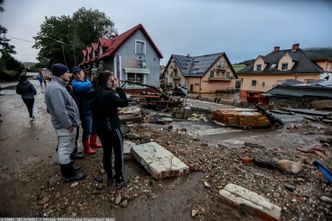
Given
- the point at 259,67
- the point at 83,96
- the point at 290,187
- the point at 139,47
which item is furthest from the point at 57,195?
the point at 259,67

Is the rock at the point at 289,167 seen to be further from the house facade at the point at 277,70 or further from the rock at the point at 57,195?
the house facade at the point at 277,70

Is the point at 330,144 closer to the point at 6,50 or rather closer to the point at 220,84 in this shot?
the point at 220,84

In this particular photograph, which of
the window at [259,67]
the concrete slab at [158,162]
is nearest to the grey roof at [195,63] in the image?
the window at [259,67]

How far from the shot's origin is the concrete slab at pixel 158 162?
8.31 ft

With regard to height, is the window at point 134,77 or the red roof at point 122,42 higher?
the red roof at point 122,42

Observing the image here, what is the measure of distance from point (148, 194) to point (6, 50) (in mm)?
41615

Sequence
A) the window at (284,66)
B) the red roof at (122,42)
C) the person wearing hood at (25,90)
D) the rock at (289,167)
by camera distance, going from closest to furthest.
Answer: the rock at (289,167), the person wearing hood at (25,90), the red roof at (122,42), the window at (284,66)

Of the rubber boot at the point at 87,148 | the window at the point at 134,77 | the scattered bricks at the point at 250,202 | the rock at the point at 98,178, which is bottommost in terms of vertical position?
the rock at the point at 98,178

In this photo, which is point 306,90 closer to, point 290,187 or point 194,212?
point 290,187

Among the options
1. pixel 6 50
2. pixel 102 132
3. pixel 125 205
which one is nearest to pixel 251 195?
pixel 125 205

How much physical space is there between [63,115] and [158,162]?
1509mm

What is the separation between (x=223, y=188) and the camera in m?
2.35

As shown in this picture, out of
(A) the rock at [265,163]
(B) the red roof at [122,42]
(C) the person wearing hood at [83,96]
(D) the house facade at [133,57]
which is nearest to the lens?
(A) the rock at [265,163]

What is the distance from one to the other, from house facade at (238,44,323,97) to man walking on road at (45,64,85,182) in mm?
25036
